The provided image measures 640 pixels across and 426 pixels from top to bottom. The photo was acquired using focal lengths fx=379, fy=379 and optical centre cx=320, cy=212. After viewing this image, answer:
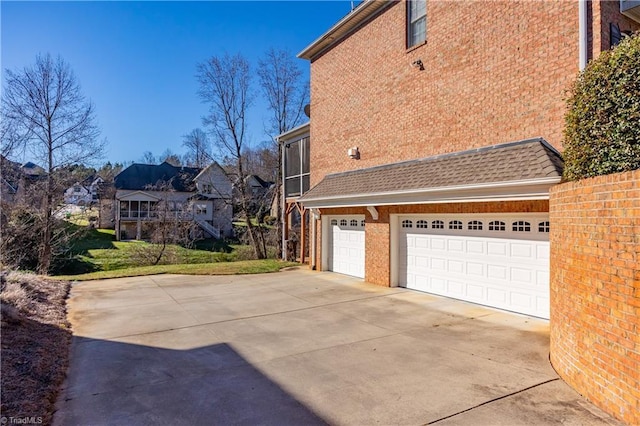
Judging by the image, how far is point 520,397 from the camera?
13.8 feet

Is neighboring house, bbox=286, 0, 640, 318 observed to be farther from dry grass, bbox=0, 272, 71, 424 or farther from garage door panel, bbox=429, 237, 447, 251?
dry grass, bbox=0, 272, 71, 424

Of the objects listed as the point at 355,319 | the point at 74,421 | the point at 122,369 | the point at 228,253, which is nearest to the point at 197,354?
the point at 122,369

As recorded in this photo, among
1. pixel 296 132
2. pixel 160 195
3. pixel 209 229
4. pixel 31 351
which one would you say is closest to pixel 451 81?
pixel 296 132

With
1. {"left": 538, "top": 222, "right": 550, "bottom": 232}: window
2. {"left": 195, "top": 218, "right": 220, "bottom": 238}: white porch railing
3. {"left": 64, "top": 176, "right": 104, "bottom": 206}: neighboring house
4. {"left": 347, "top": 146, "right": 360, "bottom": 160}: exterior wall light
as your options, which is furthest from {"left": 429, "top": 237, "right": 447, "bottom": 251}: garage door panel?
{"left": 195, "top": 218, "right": 220, "bottom": 238}: white porch railing

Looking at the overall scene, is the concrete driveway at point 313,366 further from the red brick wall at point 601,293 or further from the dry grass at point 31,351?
the red brick wall at point 601,293

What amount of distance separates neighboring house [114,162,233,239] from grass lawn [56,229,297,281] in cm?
318

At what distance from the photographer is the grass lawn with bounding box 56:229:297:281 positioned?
15350 millimetres

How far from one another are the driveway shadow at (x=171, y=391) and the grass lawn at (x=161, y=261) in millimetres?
9131

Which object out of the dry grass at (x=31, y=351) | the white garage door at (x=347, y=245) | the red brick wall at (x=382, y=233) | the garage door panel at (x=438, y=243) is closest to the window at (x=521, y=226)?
the red brick wall at (x=382, y=233)

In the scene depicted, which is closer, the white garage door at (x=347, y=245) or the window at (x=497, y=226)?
the window at (x=497, y=226)

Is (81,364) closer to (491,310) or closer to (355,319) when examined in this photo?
(355,319)

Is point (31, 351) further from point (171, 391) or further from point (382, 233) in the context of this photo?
point (382, 233)

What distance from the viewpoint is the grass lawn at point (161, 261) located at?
15350 millimetres

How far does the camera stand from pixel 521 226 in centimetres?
793
